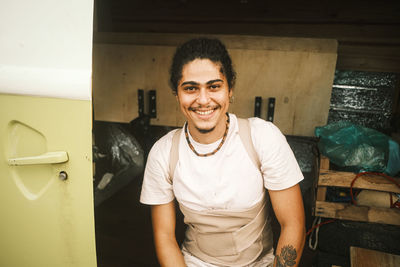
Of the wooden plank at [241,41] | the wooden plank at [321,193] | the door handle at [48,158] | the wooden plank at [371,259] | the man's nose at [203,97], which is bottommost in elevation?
the wooden plank at [371,259]

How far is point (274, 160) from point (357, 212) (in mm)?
1338

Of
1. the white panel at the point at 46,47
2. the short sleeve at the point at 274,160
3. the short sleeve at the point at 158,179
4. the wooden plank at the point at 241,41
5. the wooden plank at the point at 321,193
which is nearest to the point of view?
the white panel at the point at 46,47

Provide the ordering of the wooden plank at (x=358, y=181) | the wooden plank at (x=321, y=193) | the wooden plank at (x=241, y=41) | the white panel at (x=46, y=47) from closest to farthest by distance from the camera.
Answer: the white panel at (x=46, y=47), the wooden plank at (x=358, y=181), the wooden plank at (x=321, y=193), the wooden plank at (x=241, y=41)

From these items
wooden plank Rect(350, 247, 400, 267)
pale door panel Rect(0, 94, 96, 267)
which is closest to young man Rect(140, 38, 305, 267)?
wooden plank Rect(350, 247, 400, 267)

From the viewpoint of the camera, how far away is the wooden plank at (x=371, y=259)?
1418mm

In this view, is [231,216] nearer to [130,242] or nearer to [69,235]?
[69,235]

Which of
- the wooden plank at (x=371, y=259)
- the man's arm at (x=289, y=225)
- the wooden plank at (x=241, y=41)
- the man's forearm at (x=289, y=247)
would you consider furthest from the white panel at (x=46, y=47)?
the wooden plank at (x=241, y=41)

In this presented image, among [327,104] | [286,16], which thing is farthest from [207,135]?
[286,16]

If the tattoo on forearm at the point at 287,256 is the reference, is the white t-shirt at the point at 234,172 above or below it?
above

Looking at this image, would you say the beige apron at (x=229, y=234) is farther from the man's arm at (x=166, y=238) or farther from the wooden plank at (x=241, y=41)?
the wooden plank at (x=241, y=41)

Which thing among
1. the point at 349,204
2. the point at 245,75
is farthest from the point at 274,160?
the point at 245,75

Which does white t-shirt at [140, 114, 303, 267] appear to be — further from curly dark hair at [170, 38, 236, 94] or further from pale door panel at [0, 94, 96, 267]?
pale door panel at [0, 94, 96, 267]

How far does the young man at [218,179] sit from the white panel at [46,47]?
0.58m

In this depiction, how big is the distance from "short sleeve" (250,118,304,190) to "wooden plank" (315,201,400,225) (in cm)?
108
